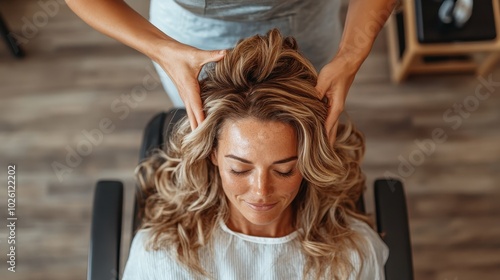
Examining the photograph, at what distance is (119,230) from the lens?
1.40 meters

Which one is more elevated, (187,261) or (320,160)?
(320,160)

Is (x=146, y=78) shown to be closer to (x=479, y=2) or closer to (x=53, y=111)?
(x=53, y=111)

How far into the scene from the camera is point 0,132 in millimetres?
2361

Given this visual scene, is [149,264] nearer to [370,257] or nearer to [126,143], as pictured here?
[370,257]

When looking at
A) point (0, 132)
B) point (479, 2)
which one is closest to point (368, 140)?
point (479, 2)

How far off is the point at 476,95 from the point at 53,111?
1814mm

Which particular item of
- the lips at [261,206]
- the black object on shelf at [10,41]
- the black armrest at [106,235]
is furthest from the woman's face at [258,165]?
the black object on shelf at [10,41]

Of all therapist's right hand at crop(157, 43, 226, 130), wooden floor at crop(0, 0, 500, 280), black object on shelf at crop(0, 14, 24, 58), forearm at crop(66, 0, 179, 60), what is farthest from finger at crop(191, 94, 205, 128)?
black object on shelf at crop(0, 14, 24, 58)

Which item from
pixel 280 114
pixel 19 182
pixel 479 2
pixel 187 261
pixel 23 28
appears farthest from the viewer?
pixel 23 28

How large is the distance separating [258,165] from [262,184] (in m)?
0.04

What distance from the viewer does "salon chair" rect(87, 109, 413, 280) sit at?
4.47 ft

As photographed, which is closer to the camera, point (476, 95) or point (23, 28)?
point (476, 95)

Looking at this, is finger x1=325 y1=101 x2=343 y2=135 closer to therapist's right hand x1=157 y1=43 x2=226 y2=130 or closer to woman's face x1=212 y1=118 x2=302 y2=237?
woman's face x1=212 y1=118 x2=302 y2=237

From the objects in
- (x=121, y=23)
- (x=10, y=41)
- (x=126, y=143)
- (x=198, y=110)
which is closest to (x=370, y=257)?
(x=198, y=110)
